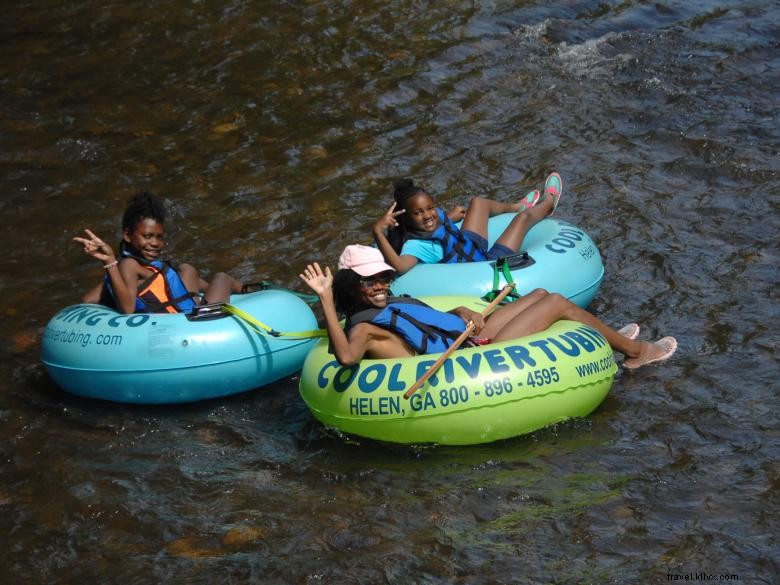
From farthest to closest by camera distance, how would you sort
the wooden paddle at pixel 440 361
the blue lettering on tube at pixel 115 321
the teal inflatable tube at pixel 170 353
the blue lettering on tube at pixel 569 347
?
the blue lettering on tube at pixel 115 321
the teal inflatable tube at pixel 170 353
the blue lettering on tube at pixel 569 347
the wooden paddle at pixel 440 361

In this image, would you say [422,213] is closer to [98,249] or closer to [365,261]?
[365,261]

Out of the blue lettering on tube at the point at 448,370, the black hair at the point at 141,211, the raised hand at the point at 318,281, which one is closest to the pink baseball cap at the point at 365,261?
the raised hand at the point at 318,281

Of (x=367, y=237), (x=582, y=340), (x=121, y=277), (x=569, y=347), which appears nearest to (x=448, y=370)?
(x=569, y=347)

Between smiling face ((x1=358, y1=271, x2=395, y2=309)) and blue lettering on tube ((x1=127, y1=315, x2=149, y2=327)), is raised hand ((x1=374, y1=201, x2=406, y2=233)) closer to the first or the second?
smiling face ((x1=358, y1=271, x2=395, y2=309))

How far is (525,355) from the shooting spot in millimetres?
5980

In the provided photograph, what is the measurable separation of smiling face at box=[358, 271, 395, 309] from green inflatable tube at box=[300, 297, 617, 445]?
1.11ft

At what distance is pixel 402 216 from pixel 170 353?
2059mm

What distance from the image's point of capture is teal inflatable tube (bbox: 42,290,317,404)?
21.8 ft

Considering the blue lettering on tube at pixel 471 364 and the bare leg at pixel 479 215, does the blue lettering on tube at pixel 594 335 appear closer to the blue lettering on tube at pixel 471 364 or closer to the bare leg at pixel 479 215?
the blue lettering on tube at pixel 471 364

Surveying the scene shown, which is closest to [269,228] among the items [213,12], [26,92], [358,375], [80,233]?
[80,233]

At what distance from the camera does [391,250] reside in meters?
7.52

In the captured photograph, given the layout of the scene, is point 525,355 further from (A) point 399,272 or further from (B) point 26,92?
(B) point 26,92

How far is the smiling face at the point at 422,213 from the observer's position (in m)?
7.71

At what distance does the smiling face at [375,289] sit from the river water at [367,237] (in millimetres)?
811
